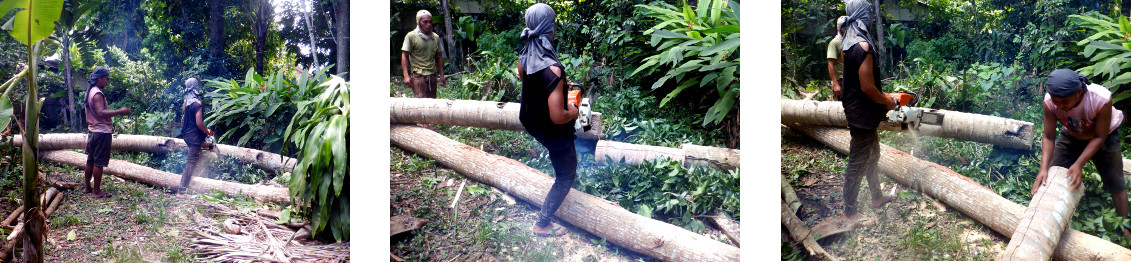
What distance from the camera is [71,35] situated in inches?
136

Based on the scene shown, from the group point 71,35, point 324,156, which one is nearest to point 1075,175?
Result: point 324,156

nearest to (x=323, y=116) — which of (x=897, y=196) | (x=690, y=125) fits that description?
(x=690, y=125)

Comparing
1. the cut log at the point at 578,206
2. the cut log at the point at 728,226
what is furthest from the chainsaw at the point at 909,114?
the cut log at the point at 578,206

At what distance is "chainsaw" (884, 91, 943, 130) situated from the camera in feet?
10.3

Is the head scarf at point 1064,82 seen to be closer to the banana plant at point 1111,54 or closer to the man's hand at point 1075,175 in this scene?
the banana plant at point 1111,54

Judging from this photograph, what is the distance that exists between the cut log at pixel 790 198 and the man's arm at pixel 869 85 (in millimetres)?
638

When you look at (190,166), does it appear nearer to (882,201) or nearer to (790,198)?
(790,198)

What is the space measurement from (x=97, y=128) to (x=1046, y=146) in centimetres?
526

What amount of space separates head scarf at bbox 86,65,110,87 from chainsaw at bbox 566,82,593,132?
8.77ft

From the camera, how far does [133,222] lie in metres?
3.47

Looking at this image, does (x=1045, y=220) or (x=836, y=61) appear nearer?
(x=1045, y=220)

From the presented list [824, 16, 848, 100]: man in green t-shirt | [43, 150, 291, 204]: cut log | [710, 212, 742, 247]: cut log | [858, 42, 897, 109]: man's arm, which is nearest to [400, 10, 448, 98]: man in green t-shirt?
[43, 150, 291, 204]: cut log

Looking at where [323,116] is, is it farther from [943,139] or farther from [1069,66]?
[1069,66]

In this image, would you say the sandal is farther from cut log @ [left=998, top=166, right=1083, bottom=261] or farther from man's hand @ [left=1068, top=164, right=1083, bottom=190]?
man's hand @ [left=1068, top=164, right=1083, bottom=190]
